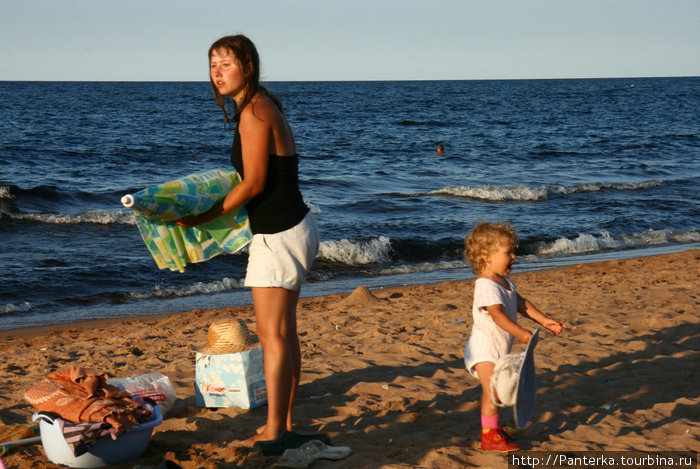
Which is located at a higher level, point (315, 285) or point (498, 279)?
point (498, 279)

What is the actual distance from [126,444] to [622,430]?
104 inches

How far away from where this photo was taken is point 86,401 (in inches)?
128

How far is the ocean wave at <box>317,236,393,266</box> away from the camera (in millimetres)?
11492

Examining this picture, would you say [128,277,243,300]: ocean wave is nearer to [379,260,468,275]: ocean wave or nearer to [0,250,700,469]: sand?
[0,250,700,469]: sand

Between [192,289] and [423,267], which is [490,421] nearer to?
[192,289]

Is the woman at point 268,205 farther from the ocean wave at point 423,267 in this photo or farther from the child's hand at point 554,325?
the ocean wave at point 423,267

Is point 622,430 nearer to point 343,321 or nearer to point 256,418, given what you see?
point 256,418

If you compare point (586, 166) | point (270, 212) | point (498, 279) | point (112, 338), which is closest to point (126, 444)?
point (270, 212)

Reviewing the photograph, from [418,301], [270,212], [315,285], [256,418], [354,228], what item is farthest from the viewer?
[354,228]

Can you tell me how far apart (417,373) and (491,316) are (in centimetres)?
166

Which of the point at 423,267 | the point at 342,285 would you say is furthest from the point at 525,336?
the point at 423,267

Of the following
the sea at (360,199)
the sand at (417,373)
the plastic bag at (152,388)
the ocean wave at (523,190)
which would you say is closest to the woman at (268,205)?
the sand at (417,373)

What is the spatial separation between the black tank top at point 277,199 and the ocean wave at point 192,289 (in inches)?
255

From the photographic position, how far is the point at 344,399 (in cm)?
446
